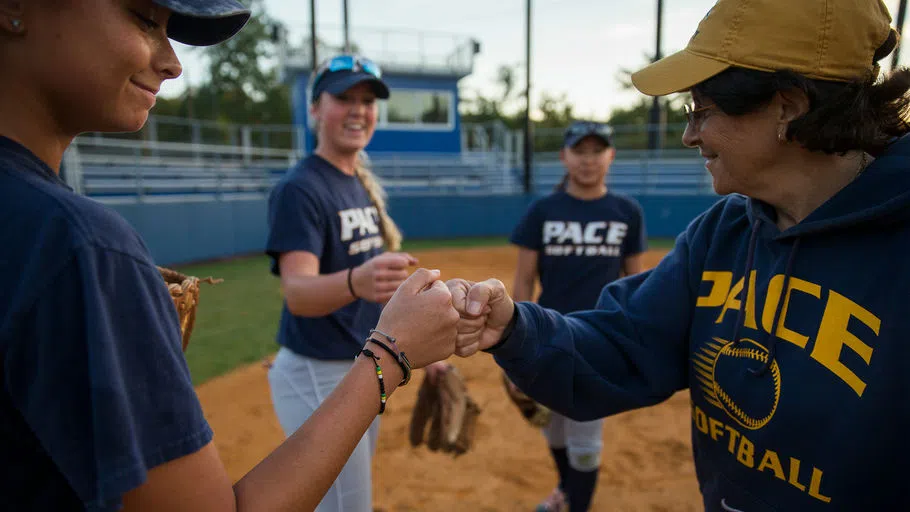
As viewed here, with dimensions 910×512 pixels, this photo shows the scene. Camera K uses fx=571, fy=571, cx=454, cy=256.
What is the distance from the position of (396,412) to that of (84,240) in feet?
14.6

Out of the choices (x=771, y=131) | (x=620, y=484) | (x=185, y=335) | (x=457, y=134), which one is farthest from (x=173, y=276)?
(x=457, y=134)

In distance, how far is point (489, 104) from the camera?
51.8 m

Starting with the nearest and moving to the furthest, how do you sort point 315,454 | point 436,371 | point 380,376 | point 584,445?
point 315,454 → point 380,376 → point 436,371 → point 584,445

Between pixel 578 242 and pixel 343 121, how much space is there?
1.81 metres

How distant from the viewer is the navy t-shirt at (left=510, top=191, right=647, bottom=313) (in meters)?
3.86

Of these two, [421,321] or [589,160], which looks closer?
[421,321]

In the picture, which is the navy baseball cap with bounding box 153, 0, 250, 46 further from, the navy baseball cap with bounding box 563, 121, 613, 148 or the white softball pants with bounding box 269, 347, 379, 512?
the navy baseball cap with bounding box 563, 121, 613, 148

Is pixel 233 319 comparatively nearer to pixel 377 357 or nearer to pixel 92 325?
pixel 377 357

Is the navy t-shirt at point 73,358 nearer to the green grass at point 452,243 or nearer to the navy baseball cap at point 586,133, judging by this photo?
the navy baseball cap at point 586,133

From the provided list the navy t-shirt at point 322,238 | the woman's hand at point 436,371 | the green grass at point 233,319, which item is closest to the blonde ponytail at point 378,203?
the navy t-shirt at point 322,238

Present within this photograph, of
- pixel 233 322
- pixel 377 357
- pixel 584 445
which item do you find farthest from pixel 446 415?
pixel 233 322

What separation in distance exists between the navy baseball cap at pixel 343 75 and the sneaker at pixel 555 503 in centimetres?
272

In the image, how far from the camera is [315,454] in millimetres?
1158

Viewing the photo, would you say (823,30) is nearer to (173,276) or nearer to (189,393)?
(189,393)
